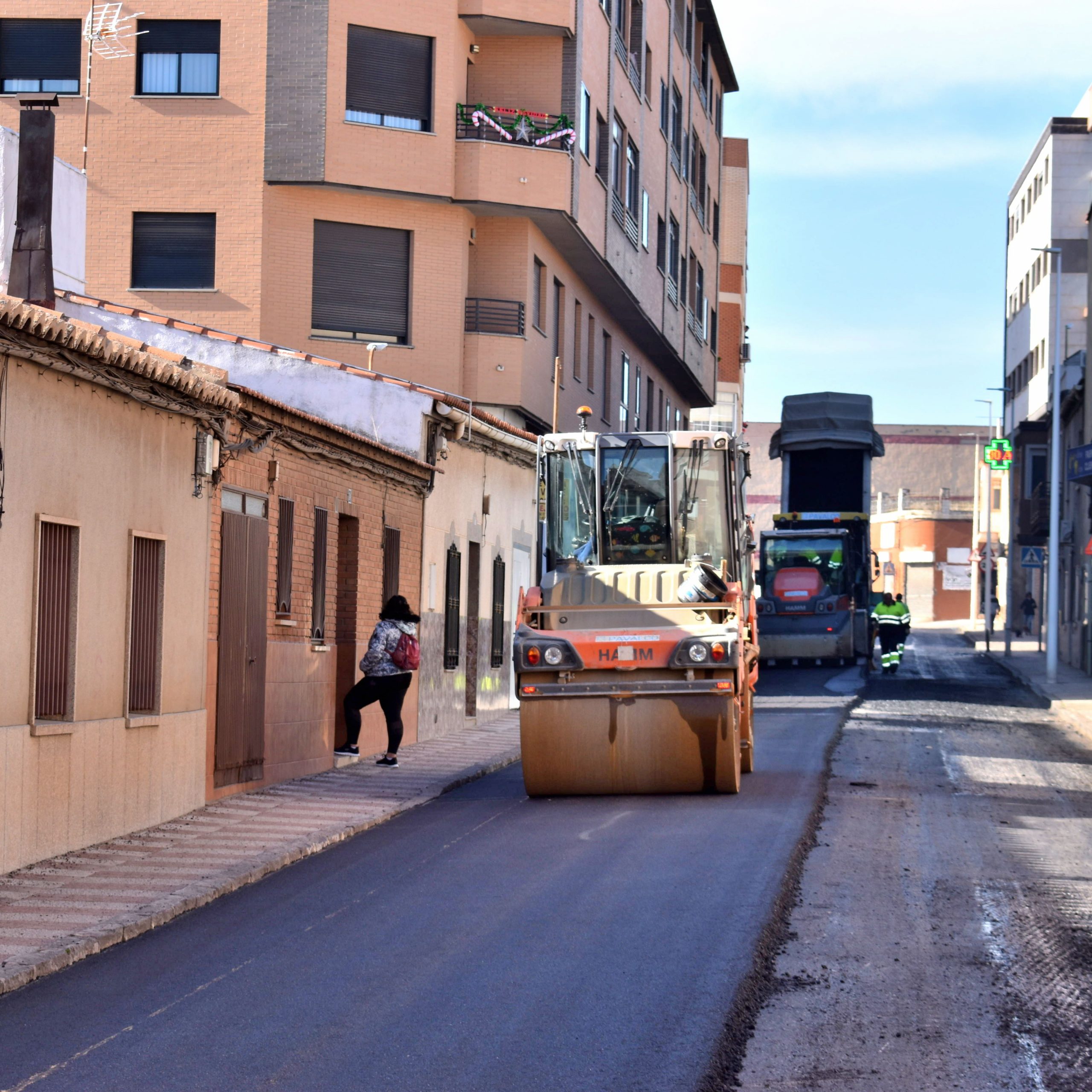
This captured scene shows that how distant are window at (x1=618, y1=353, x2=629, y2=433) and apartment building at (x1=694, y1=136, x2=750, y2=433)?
1419cm

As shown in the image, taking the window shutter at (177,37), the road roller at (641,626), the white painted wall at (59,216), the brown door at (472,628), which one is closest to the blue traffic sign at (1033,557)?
the brown door at (472,628)

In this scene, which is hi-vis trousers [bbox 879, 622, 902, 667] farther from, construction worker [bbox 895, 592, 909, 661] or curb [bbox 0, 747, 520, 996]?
curb [bbox 0, 747, 520, 996]

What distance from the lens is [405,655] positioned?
18125 millimetres

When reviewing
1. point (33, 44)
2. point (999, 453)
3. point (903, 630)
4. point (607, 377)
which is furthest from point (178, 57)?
point (999, 453)

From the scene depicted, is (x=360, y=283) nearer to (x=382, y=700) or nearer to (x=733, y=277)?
(x=382, y=700)

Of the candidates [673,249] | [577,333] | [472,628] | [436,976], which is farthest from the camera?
[673,249]

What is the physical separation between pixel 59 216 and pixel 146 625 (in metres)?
9.58

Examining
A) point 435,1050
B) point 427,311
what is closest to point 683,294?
point 427,311

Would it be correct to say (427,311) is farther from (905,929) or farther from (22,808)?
(905,929)

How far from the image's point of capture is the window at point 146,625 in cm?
1344

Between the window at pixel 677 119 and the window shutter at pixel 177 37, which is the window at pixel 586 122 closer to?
the window shutter at pixel 177 37

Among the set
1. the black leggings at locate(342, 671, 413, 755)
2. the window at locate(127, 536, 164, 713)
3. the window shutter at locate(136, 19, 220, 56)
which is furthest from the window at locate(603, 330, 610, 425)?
the window at locate(127, 536, 164, 713)

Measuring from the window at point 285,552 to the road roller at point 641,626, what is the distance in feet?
8.13

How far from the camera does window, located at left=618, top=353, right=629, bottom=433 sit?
41.7 m
